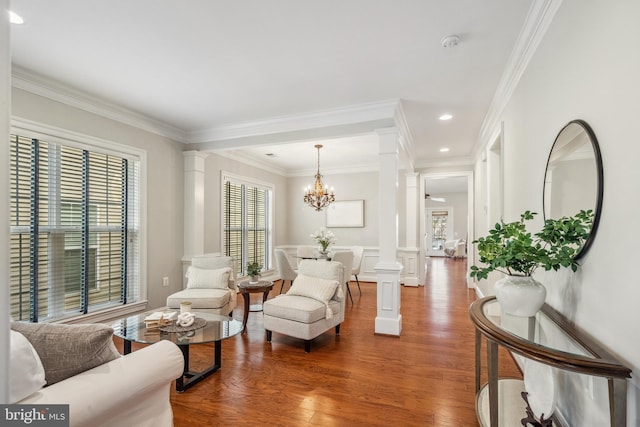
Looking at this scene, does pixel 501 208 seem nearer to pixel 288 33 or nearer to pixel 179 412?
pixel 288 33

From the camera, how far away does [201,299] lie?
3.70m

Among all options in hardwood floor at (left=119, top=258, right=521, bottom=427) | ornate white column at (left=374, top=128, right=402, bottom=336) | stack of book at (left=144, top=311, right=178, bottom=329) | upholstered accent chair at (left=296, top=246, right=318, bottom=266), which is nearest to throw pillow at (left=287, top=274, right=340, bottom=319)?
hardwood floor at (left=119, top=258, right=521, bottom=427)

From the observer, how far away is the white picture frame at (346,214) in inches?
289

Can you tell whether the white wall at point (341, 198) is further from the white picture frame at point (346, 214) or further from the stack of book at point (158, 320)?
the stack of book at point (158, 320)

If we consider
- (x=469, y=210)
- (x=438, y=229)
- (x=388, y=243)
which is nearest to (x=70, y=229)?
(x=388, y=243)

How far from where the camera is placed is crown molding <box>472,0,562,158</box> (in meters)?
2.04

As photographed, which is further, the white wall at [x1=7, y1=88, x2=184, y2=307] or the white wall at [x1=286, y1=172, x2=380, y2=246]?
the white wall at [x1=286, y1=172, x2=380, y2=246]

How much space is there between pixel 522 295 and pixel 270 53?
8.26ft

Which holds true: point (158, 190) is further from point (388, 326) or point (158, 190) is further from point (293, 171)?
point (293, 171)

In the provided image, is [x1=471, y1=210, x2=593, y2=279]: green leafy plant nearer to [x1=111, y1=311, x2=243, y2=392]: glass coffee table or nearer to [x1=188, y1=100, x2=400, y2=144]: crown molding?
[x1=111, y1=311, x2=243, y2=392]: glass coffee table

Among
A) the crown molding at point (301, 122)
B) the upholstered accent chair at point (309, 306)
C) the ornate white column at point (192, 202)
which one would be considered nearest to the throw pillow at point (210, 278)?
the ornate white column at point (192, 202)

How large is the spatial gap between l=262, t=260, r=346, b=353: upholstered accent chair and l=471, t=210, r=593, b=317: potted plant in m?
1.98

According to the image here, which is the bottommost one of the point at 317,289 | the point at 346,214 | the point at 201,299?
the point at 201,299

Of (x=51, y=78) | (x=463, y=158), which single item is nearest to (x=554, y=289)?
(x=51, y=78)
